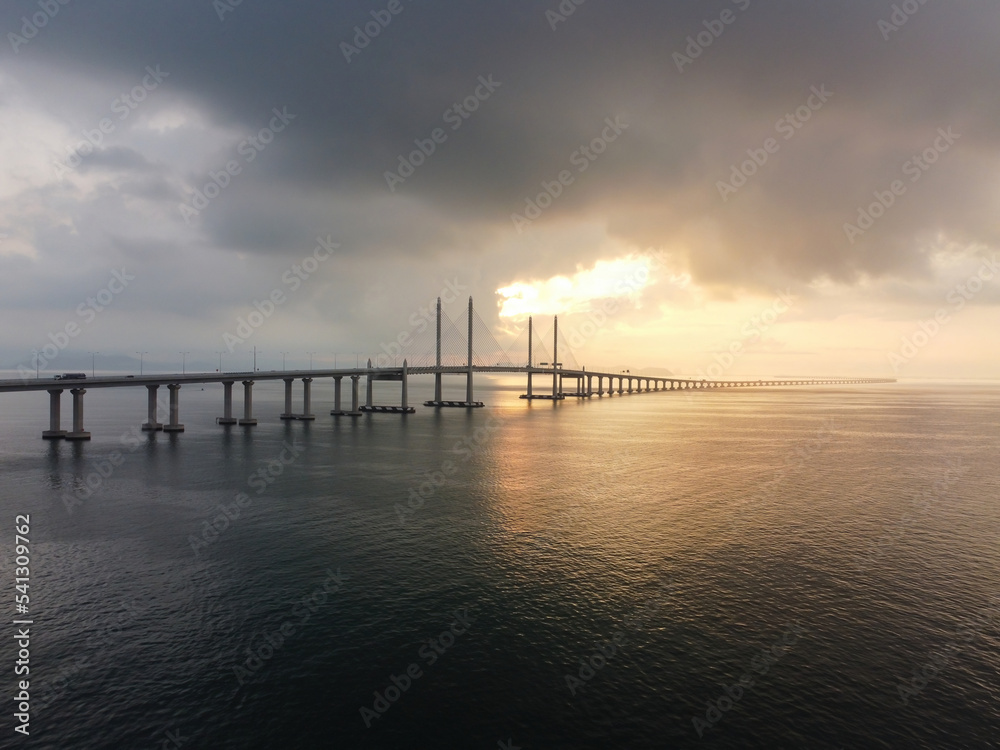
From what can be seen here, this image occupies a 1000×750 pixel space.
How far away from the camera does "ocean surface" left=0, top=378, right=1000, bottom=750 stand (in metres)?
17.4

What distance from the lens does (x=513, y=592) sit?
87.9 feet

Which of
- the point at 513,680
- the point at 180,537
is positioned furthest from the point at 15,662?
the point at 513,680

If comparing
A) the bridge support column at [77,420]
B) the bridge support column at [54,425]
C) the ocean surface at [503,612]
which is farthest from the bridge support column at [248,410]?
the ocean surface at [503,612]

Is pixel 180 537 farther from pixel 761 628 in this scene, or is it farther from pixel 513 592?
pixel 761 628

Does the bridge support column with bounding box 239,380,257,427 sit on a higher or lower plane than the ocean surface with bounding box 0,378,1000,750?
higher

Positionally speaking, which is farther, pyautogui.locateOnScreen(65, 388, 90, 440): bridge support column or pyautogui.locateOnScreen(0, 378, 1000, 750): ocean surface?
pyautogui.locateOnScreen(65, 388, 90, 440): bridge support column

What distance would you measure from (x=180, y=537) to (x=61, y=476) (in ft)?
93.9

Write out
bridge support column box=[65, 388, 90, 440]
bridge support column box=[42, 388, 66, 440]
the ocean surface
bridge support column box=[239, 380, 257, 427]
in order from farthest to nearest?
bridge support column box=[239, 380, 257, 427] → bridge support column box=[42, 388, 66, 440] → bridge support column box=[65, 388, 90, 440] → the ocean surface

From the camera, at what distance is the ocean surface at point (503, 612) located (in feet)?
57.0

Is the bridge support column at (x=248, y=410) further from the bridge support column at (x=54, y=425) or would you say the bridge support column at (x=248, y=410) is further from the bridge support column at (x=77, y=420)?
the bridge support column at (x=54, y=425)

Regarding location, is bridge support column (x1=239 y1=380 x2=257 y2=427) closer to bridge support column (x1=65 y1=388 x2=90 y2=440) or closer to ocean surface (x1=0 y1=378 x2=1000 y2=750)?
bridge support column (x1=65 y1=388 x2=90 y2=440)

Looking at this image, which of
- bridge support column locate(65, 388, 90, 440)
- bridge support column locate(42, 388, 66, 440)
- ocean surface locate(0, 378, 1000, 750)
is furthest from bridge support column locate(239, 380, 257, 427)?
ocean surface locate(0, 378, 1000, 750)

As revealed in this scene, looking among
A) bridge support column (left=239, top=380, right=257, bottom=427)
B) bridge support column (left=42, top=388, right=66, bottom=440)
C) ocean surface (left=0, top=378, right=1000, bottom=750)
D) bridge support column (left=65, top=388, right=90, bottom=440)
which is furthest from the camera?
bridge support column (left=239, top=380, right=257, bottom=427)

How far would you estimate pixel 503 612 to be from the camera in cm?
2458
